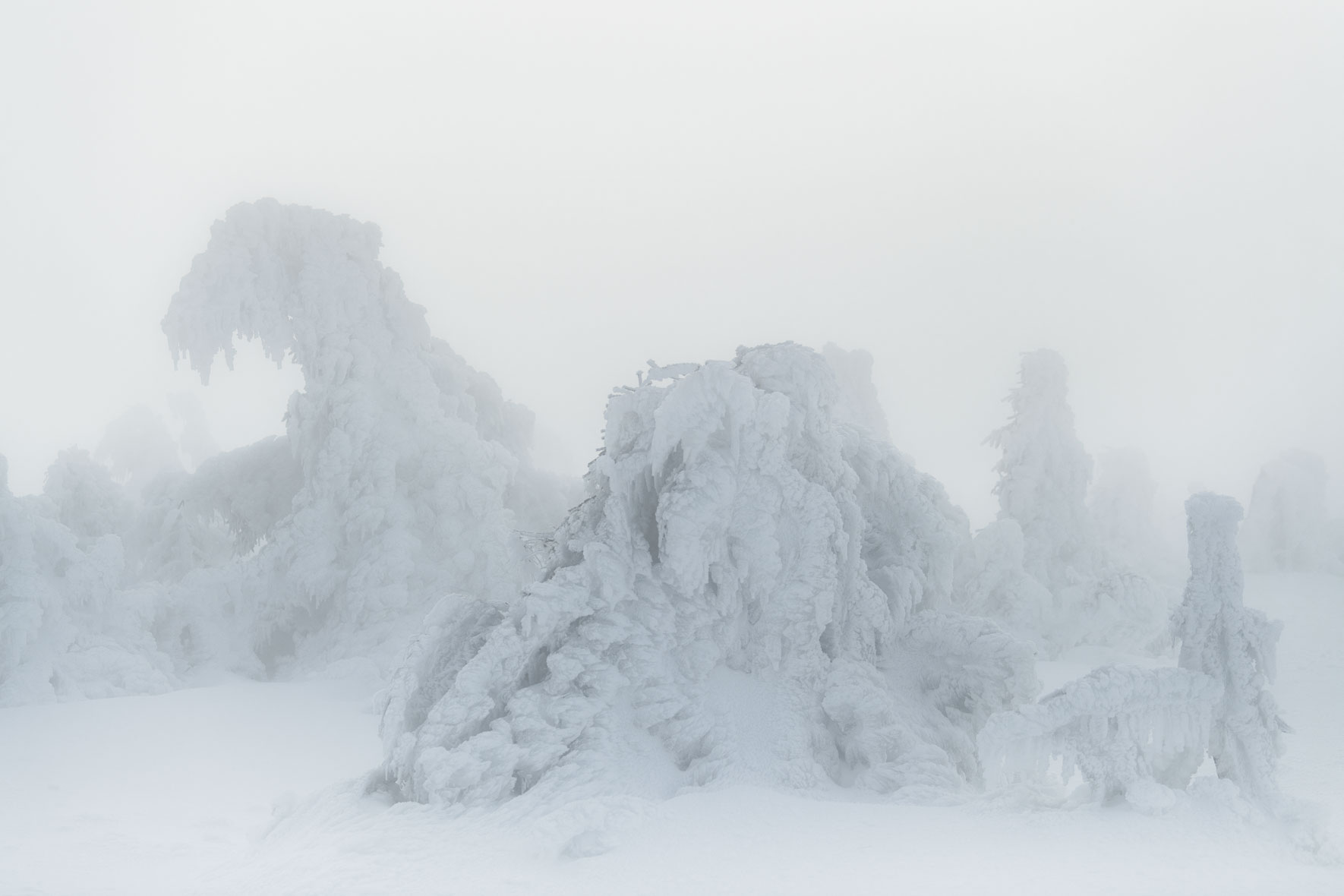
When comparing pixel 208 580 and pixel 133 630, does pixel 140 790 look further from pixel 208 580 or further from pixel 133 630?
pixel 208 580

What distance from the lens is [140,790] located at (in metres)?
7.42

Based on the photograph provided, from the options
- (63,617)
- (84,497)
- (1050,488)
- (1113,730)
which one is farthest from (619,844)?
(84,497)

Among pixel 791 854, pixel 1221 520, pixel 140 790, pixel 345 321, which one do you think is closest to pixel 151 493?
pixel 345 321

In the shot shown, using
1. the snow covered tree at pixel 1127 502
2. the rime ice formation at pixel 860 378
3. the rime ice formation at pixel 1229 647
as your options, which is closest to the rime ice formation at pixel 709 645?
the rime ice formation at pixel 1229 647

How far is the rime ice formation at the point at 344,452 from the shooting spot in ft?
→ 40.4

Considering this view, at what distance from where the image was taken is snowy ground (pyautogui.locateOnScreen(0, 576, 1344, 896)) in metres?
4.53

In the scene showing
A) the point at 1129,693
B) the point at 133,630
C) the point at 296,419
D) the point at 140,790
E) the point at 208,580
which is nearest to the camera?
the point at 1129,693

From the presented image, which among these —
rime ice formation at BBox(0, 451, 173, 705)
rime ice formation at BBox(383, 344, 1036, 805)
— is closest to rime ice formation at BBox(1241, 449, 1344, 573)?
rime ice formation at BBox(383, 344, 1036, 805)

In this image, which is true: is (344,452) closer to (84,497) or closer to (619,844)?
(84,497)

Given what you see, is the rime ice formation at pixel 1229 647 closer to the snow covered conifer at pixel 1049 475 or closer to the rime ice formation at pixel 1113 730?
the rime ice formation at pixel 1113 730

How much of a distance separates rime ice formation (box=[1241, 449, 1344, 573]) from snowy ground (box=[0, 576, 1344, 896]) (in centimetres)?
1090

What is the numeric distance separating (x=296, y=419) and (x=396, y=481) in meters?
1.53

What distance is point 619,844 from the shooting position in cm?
501

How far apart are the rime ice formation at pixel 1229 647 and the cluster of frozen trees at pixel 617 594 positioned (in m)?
0.01
